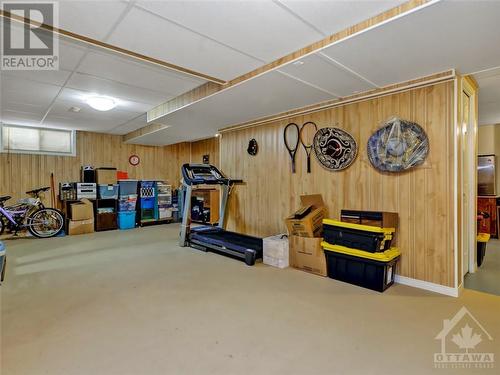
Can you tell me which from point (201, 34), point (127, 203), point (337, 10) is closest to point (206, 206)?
point (127, 203)

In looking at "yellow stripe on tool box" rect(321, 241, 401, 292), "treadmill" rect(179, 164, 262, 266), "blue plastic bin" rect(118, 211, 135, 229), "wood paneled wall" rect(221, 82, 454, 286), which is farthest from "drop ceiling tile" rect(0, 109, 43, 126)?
"yellow stripe on tool box" rect(321, 241, 401, 292)

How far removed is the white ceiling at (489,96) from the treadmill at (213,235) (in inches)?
130

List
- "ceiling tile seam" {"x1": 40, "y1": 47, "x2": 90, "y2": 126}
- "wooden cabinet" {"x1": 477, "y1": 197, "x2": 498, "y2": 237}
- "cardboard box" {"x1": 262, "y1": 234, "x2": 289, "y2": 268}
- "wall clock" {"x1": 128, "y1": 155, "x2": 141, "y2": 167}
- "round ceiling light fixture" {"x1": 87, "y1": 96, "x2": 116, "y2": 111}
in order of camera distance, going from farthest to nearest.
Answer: "wall clock" {"x1": 128, "y1": 155, "x2": 141, "y2": 167} < "wooden cabinet" {"x1": 477, "y1": 197, "x2": 498, "y2": 237} < "round ceiling light fixture" {"x1": 87, "y1": 96, "x2": 116, "y2": 111} < "cardboard box" {"x1": 262, "y1": 234, "x2": 289, "y2": 268} < "ceiling tile seam" {"x1": 40, "y1": 47, "x2": 90, "y2": 126}

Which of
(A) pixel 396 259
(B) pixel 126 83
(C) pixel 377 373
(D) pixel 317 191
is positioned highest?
(B) pixel 126 83

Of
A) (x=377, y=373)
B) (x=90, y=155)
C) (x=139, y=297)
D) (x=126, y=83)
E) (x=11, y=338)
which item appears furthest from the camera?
(x=90, y=155)

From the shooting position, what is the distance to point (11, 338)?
199cm

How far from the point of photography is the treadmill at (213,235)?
154 inches

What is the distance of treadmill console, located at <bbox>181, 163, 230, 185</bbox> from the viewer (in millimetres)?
4629

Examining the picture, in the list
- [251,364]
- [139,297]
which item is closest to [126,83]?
[139,297]

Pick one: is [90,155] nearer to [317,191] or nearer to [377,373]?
[317,191]

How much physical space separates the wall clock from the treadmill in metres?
3.39

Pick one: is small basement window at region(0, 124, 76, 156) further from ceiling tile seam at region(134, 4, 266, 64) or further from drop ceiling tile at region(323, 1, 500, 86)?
drop ceiling tile at region(323, 1, 500, 86)

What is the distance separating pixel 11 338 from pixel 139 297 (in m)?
0.96

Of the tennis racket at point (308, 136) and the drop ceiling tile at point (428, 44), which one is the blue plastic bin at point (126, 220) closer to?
the tennis racket at point (308, 136)
